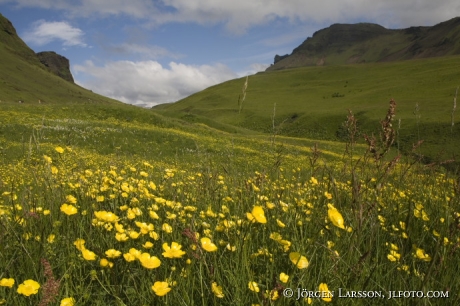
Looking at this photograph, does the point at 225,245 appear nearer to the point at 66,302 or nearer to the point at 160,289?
the point at 160,289

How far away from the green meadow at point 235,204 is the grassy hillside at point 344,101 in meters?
0.48

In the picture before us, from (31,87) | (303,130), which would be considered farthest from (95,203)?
(31,87)

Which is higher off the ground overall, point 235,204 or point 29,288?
point 235,204

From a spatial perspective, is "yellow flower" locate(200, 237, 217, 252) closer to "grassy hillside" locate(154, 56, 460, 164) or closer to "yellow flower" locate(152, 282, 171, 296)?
"yellow flower" locate(152, 282, 171, 296)

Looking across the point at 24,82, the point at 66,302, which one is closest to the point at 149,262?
the point at 66,302

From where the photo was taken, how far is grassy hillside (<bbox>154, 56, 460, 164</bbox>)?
39.4 metres

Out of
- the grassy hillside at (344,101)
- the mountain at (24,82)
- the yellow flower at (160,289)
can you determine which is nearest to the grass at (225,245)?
the yellow flower at (160,289)

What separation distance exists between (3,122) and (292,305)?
2461cm

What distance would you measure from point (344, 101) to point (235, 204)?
2736 inches

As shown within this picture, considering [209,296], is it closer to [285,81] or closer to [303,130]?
[303,130]

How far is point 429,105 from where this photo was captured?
153 ft

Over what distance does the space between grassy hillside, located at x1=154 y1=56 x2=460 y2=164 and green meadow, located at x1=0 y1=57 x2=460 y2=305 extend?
48cm

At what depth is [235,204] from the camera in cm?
277

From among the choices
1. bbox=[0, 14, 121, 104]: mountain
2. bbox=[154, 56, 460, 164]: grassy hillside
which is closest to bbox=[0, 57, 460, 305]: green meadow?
bbox=[154, 56, 460, 164]: grassy hillside
